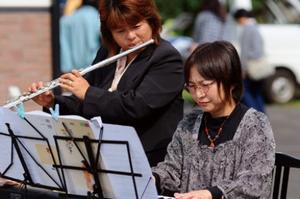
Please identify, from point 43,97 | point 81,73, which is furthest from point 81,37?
point 81,73

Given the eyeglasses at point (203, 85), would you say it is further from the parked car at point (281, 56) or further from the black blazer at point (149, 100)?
the parked car at point (281, 56)

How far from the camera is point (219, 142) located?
9.59ft

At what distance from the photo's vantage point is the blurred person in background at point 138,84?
314 centimetres

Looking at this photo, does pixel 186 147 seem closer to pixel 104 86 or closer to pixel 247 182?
pixel 247 182

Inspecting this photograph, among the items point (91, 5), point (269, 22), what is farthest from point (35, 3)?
point (269, 22)

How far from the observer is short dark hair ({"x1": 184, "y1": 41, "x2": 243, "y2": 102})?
2.88m

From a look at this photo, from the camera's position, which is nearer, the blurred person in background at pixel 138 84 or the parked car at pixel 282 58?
the blurred person in background at pixel 138 84

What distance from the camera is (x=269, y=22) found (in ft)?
39.5

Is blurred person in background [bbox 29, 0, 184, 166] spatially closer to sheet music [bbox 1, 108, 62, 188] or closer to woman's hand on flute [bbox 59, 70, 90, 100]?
woman's hand on flute [bbox 59, 70, 90, 100]

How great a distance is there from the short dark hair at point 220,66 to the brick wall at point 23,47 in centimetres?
451

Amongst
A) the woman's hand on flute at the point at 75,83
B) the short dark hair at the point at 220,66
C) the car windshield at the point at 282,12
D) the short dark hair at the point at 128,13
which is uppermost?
the short dark hair at the point at 128,13

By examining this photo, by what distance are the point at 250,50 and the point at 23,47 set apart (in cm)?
233

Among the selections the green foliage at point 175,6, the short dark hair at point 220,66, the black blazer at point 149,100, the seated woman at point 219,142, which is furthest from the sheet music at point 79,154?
the green foliage at point 175,6

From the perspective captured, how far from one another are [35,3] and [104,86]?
4.11 m
